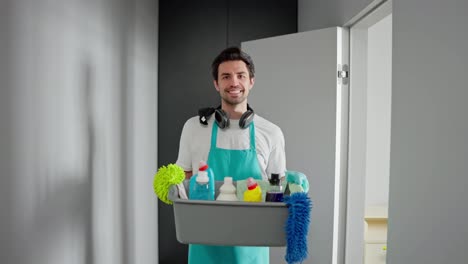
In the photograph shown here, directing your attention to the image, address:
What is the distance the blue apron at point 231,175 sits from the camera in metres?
Answer: 1.63

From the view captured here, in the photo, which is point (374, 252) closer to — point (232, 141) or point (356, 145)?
point (356, 145)

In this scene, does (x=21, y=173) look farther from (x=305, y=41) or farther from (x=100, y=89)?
(x=305, y=41)

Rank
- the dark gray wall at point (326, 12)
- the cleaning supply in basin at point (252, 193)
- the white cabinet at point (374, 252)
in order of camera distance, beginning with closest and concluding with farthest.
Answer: the cleaning supply in basin at point (252, 193) → the dark gray wall at point (326, 12) → the white cabinet at point (374, 252)

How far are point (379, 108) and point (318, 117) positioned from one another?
117 centimetres

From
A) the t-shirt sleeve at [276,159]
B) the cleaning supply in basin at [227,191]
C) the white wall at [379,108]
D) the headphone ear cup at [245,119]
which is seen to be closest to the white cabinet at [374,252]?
the white wall at [379,108]

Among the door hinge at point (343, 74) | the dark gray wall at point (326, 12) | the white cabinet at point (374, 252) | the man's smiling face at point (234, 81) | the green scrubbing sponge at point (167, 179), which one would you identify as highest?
the dark gray wall at point (326, 12)

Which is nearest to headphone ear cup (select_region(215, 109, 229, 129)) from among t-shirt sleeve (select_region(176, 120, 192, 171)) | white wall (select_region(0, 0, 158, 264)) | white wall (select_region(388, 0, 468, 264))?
t-shirt sleeve (select_region(176, 120, 192, 171))

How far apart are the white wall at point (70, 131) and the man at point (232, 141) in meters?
0.40

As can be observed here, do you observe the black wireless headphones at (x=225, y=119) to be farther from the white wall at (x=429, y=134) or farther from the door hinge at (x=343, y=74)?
the door hinge at (x=343, y=74)

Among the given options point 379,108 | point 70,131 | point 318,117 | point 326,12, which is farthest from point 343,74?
point 70,131

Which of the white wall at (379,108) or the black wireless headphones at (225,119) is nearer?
the black wireless headphones at (225,119)

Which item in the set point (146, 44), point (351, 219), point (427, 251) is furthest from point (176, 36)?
point (427, 251)

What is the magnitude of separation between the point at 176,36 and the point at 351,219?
1.98 meters

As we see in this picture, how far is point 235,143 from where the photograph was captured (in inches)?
67.9
